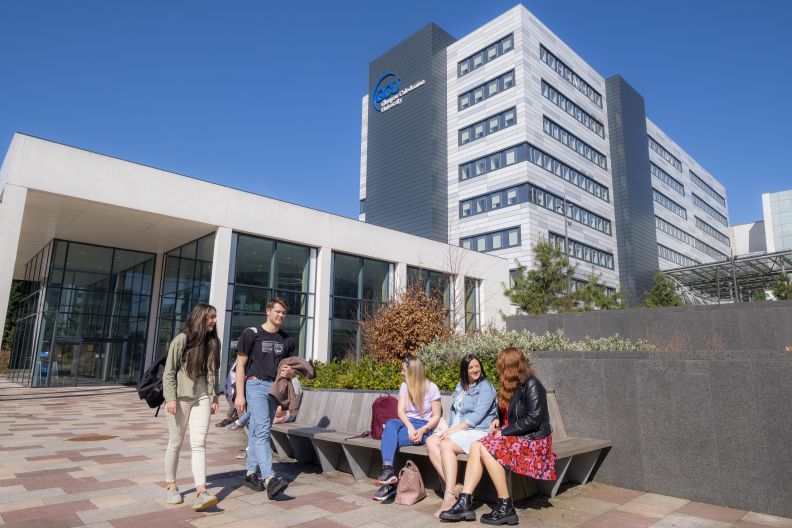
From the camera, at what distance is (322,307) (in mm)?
23047

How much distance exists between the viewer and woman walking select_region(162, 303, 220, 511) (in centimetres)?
482

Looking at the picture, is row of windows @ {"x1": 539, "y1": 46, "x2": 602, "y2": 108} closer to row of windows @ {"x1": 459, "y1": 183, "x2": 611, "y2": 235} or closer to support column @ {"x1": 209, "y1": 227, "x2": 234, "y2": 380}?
row of windows @ {"x1": 459, "y1": 183, "x2": 611, "y2": 235}

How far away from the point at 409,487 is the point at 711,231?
3328 inches

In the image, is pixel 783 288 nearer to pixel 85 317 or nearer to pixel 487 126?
pixel 487 126

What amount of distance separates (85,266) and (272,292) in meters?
9.26

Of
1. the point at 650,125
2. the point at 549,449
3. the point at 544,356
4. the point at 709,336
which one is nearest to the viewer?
the point at 549,449

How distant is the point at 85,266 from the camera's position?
76.6ft

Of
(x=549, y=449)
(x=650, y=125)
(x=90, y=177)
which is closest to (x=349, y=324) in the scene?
(x=90, y=177)

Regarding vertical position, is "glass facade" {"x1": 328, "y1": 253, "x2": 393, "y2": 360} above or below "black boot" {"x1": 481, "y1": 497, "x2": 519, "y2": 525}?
above

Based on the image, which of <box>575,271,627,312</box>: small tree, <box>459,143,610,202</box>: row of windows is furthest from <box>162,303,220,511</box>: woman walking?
<box>459,143,610,202</box>: row of windows

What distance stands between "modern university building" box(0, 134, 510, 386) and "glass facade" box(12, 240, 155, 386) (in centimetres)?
5

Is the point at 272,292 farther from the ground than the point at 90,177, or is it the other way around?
the point at 90,177

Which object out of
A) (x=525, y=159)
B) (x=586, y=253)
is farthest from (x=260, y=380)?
(x=586, y=253)

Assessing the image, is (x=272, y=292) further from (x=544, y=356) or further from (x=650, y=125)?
(x=650, y=125)
